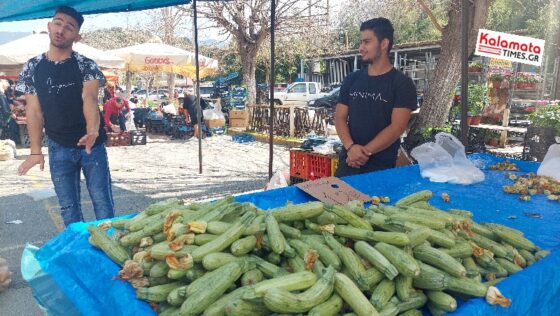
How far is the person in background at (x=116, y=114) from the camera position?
45.8ft

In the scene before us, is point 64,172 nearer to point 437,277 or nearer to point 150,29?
point 437,277

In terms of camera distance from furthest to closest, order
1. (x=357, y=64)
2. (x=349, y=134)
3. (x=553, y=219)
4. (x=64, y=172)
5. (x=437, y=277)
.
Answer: (x=357, y=64), (x=349, y=134), (x=64, y=172), (x=553, y=219), (x=437, y=277)

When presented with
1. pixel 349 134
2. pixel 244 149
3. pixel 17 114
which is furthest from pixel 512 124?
pixel 17 114

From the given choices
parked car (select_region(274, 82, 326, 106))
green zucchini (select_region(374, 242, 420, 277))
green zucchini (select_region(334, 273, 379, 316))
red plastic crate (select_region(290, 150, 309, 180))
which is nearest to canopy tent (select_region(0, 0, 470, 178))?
red plastic crate (select_region(290, 150, 309, 180))

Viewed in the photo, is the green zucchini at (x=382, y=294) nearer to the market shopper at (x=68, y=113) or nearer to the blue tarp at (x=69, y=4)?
the market shopper at (x=68, y=113)

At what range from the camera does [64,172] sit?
A: 3.91 meters

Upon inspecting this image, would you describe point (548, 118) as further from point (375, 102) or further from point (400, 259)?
point (400, 259)

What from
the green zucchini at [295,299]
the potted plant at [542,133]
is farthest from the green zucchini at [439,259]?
the potted plant at [542,133]

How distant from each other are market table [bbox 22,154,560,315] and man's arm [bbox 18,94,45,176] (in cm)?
168

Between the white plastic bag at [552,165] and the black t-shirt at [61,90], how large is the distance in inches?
168

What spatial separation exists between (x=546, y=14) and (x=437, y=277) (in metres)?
34.8

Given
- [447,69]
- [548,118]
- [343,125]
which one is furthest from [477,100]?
[343,125]

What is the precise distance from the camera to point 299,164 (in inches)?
241

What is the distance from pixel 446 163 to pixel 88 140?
10.7 feet
